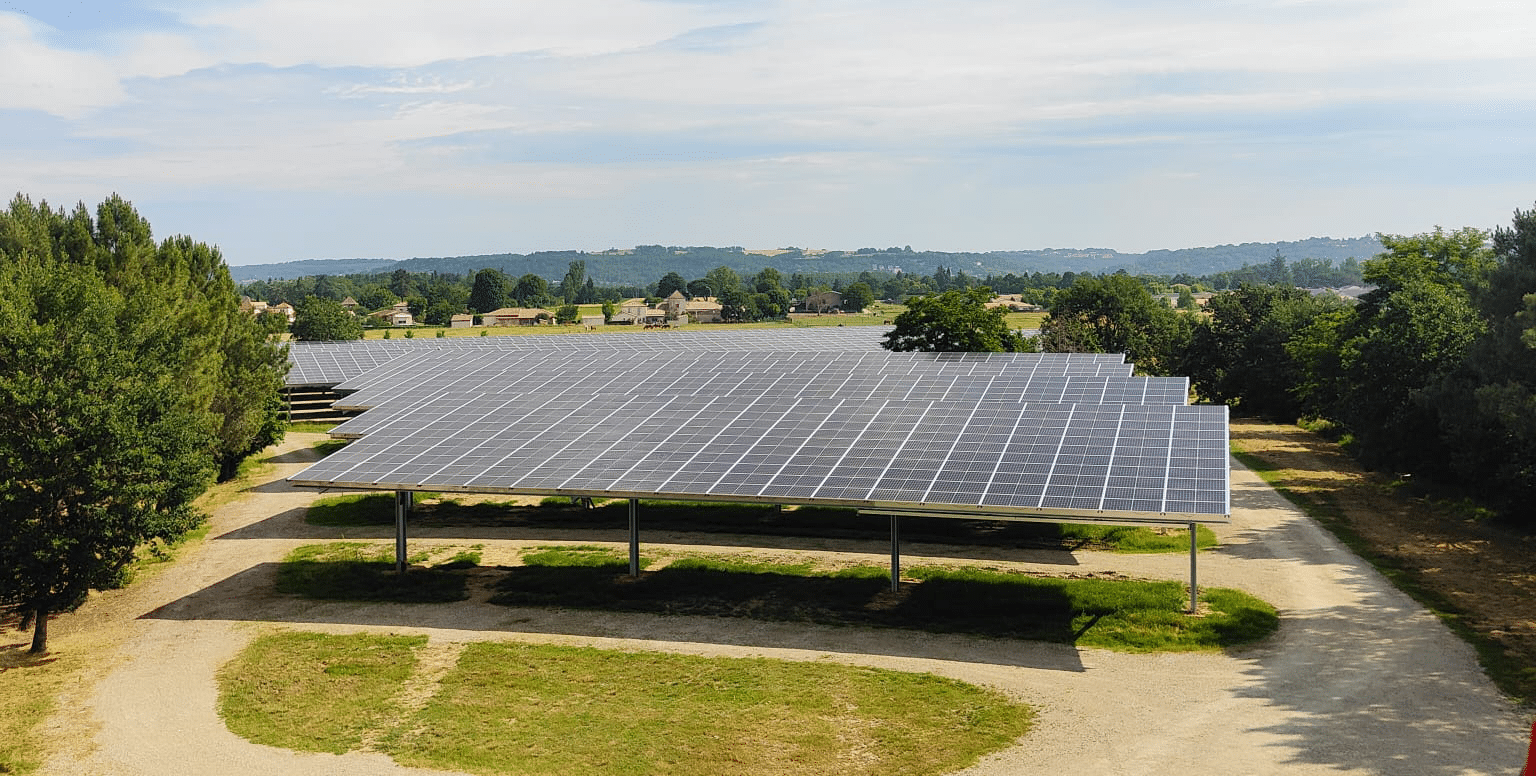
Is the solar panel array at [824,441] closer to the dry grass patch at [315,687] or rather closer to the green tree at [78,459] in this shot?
the green tree at [78,459]

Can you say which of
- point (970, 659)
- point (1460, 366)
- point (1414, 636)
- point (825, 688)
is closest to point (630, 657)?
point (825, 688)

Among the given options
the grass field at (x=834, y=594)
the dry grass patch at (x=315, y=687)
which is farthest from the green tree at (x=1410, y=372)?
the dry grass patch at (x=315, y=687)

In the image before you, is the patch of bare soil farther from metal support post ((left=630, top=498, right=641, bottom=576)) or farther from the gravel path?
metal support post ((left=630, top=498, right=641, bottom=576))

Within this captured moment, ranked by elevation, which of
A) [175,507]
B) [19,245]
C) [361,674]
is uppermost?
[19,245]

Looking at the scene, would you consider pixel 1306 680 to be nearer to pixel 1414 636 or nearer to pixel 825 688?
pixel 1414 636

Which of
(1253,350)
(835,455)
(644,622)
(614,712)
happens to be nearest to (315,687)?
(614,712)
